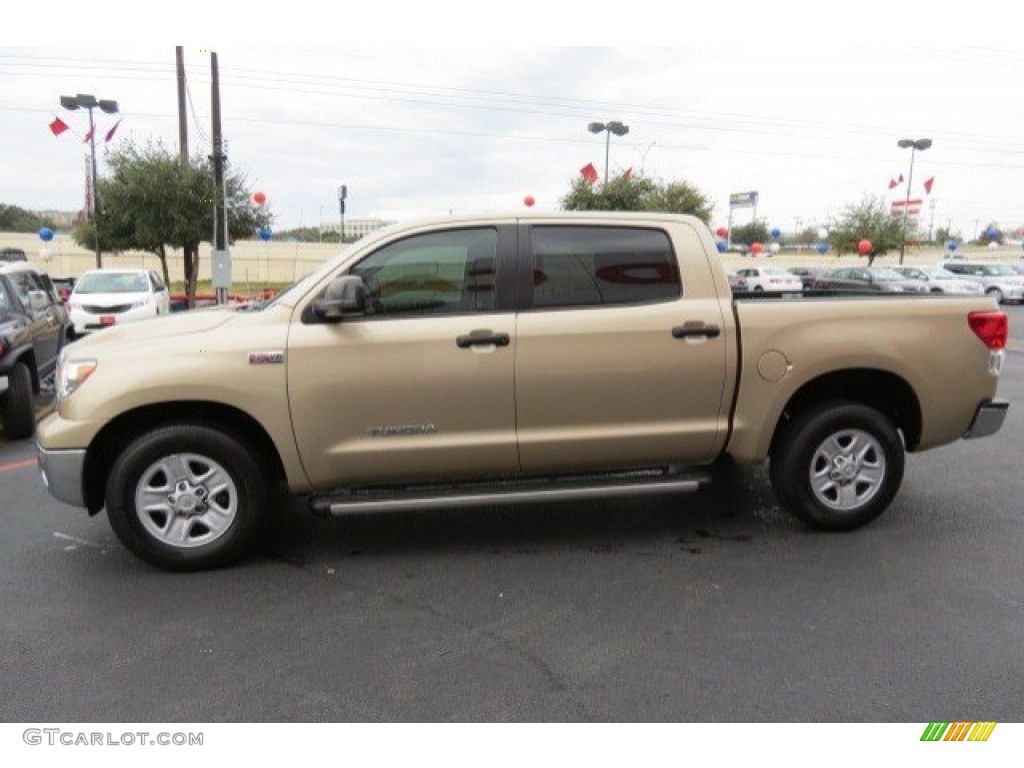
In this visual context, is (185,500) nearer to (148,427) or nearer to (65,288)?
(148,427)

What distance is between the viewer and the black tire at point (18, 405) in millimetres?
7410

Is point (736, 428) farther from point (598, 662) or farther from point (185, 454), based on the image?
point (185, 454)

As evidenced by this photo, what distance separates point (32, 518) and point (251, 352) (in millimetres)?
2319

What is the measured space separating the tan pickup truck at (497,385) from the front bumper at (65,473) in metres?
0.01

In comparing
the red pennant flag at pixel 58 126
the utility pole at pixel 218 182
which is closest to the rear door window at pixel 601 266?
the utility pole at pixel 218 182

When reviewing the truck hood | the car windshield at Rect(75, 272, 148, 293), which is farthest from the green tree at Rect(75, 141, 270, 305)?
the truck hood

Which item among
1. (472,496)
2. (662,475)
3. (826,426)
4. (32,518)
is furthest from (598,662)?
(32,518)

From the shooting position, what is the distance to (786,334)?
14.9 feet

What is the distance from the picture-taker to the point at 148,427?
4234 millimetres

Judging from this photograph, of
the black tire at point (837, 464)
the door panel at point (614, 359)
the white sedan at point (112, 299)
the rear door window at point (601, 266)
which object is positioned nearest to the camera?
the door panel at point (614, 359)

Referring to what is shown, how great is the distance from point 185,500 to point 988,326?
→ 472 centimetres

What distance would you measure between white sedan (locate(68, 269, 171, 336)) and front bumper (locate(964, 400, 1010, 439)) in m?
14.1

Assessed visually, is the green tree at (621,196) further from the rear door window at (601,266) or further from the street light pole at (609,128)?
the rear door window at (601,266)

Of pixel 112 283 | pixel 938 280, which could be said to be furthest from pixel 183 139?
pixel 938 280
